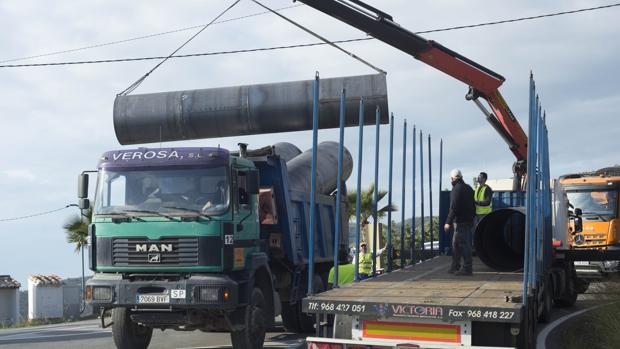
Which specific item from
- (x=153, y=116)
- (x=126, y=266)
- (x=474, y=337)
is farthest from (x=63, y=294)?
(x=474, y=337)

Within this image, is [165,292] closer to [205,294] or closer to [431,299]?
[205,294]

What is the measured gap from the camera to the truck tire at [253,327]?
11188 millimetres

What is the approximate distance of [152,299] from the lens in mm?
10805

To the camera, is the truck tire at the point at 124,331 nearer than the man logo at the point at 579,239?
Yes

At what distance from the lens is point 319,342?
8.13 meters

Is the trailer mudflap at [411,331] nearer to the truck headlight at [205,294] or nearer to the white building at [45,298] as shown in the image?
the truck headlight at [205,294]

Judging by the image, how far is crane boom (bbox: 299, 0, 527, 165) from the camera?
14.7m

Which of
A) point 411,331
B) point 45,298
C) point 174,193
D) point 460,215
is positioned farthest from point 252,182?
point 45,298

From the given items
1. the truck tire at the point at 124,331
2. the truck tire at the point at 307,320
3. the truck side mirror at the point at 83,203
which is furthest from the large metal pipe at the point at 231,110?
the truck tire at the point at 124,331

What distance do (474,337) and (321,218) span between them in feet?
23.4

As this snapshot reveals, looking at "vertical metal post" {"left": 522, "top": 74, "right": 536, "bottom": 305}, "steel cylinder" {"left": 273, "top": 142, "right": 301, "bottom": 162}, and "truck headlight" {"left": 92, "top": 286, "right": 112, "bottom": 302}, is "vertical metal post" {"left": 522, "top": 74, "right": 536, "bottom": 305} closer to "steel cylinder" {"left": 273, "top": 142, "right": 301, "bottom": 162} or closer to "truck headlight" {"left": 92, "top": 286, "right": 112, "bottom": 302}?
"truck headlight" {"left": 92, "top": 286, "right": 112, "bottom": 302}

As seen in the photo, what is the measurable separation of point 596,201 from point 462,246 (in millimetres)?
11816

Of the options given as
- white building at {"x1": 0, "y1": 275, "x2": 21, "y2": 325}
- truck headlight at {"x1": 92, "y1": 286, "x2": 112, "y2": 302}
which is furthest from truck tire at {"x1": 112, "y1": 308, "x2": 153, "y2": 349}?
white building at {"x1": 0, "y1": 275, "x2": 21, "y2": 325}

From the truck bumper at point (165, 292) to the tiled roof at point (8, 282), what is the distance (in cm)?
2378
